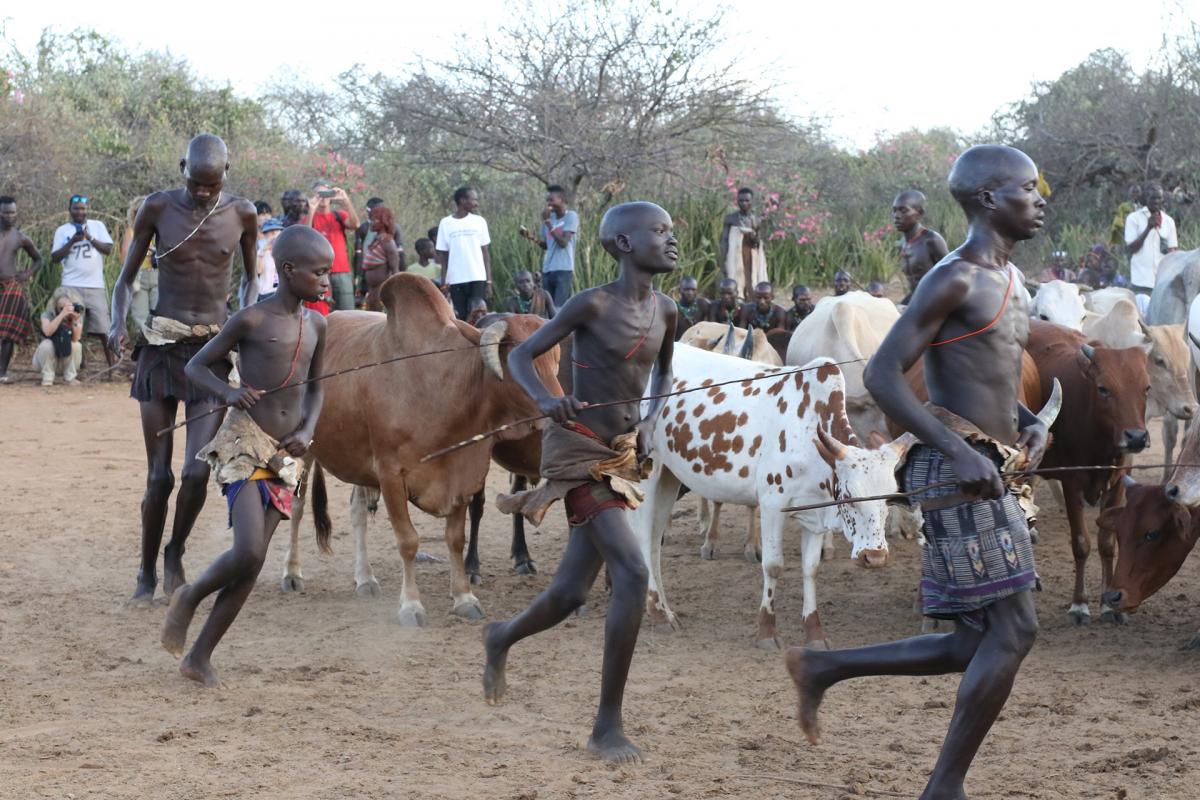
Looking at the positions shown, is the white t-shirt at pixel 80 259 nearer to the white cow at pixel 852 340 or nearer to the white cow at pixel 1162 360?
the white cow at pixel 852 340

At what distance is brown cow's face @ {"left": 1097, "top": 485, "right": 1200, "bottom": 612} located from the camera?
22.1 feet

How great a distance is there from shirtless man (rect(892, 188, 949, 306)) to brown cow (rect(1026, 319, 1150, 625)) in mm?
951

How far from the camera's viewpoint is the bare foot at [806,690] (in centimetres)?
467

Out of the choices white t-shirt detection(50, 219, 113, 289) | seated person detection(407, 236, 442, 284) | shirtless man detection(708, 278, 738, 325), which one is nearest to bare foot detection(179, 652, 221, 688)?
shirtless man detection(708, 278, 738, 325)

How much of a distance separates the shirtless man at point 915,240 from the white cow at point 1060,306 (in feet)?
5.80

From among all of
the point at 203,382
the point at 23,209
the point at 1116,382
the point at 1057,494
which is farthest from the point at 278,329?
the point at 23,209

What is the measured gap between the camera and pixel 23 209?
1917cm

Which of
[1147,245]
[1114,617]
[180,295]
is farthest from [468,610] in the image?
[1147,245]

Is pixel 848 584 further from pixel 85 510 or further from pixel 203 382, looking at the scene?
pixel 85 510

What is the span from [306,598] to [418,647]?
53.5 inches

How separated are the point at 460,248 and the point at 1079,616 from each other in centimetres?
982

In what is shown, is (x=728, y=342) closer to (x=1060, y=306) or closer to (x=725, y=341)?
(x=725, y=341)

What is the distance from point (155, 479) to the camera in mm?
7508

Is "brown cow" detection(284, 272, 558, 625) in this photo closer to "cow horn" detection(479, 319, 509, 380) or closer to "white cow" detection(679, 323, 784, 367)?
"cow horn" detection(479, 319, 509, 380)
